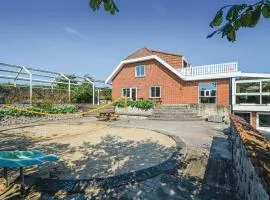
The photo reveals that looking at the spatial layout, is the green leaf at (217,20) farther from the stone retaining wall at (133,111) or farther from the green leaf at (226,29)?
the stone retaining wall at (133,111)

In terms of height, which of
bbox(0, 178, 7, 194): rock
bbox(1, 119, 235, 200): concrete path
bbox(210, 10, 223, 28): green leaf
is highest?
bbox(210, 10, 223, 28): green leaf

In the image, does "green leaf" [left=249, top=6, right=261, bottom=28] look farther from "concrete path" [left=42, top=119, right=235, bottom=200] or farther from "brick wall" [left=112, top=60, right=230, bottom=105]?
"brick wall" [left=112, top=60, right=230, bottom=105]

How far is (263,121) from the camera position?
52.7 ft

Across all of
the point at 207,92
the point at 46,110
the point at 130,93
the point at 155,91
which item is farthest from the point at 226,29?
the point at 130,93

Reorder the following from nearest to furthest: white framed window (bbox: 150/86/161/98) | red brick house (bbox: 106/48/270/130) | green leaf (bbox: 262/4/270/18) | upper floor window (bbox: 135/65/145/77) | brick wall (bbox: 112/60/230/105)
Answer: green leaf (bbox: 262/4/270/18), red brick house (bbox: 106/48/270/130), brick wall (bbox: 112/60/230/105), white framed window (bbox: 150/86/161/98), upper floor window (bbox: 135/65/145/77)

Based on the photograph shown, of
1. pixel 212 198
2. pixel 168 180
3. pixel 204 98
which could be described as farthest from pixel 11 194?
pixel 204 98

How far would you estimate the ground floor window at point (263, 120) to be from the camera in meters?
15.8

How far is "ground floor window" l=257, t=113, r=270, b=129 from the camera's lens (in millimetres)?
15820

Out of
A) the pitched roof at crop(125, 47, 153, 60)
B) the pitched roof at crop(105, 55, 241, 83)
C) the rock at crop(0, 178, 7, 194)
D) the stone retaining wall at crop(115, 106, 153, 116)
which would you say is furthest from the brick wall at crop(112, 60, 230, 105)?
the rock at crop(0, 178, 7, 194)

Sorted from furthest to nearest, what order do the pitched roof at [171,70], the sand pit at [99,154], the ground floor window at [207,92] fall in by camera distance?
the ground floor window at [207,92], the pitched roof at [171,70], the sand pit at [99,154]

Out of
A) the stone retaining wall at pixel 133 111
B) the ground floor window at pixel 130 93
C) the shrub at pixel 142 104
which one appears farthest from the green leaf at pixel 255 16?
the ground floor window at pixel 130 93

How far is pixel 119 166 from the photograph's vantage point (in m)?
6.10

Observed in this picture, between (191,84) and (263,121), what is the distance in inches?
Answer: 285

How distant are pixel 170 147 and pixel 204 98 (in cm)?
1344
